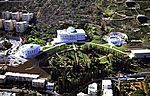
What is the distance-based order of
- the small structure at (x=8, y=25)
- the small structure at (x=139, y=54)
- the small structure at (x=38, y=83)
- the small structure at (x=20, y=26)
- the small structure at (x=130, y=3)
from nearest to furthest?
the small structure at (x=38, y=83) < the small structure at (x=139, y=54) < the small structure at (x=20, y=26) < the small structure at (x=8, y=25) < the small structure at (x=130, y=3)

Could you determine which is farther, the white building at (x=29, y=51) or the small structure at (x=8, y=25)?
the small structure at (x=8, y=25)

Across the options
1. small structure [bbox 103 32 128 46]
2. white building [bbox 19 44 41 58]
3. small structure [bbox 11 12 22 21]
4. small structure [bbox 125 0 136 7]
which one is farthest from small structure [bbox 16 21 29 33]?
small structure [bbox 125 0 136 7]

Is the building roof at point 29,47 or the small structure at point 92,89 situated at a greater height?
the building roof at point 29,47

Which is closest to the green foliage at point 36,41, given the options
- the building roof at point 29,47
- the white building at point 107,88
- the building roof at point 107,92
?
the building roof at point 29,47

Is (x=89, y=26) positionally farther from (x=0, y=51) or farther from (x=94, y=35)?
(x=0, y=51)

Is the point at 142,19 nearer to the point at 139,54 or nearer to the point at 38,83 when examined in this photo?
the point at 139,54

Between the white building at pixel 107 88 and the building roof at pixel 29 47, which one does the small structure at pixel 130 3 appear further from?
the white building at pixel 107 88
